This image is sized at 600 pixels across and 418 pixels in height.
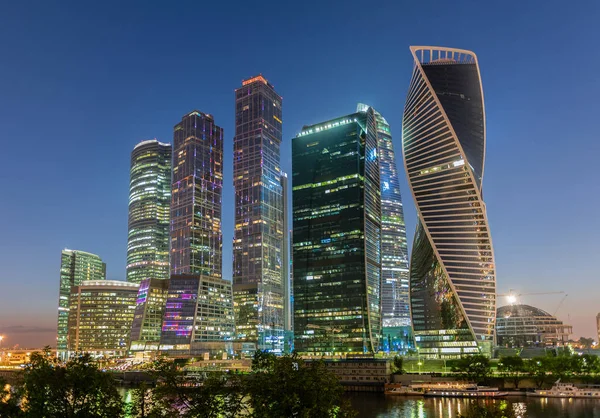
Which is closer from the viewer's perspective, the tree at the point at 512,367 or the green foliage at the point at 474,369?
the green foliage at the point at 474,369

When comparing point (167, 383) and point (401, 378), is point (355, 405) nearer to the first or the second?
point (401, 378)

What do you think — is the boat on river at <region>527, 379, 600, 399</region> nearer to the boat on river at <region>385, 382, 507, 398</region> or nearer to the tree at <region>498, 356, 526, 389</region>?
the boat on river at <region>385, 382, 507, 398</region>

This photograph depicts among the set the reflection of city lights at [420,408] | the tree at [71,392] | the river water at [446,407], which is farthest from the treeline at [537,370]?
the tree at [71,392]

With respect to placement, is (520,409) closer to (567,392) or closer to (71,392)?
(567,392)

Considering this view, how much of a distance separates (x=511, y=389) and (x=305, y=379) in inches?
5348

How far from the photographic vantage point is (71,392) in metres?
63.3

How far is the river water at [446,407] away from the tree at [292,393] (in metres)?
70.4

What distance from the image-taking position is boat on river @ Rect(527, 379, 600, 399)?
493ft

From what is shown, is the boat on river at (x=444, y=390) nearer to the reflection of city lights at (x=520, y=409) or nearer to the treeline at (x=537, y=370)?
the treeline at (x=537, y=370)

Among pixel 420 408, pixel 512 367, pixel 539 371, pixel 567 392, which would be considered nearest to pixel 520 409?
pixel 420 408

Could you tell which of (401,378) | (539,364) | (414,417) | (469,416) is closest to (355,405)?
(414,417)

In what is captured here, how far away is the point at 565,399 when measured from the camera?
147m

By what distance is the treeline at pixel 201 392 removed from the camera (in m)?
52.8

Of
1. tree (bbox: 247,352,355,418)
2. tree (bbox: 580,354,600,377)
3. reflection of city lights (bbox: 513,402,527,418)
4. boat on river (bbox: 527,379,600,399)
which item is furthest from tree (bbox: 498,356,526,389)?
tree (bbox: 247,352,355,418)
